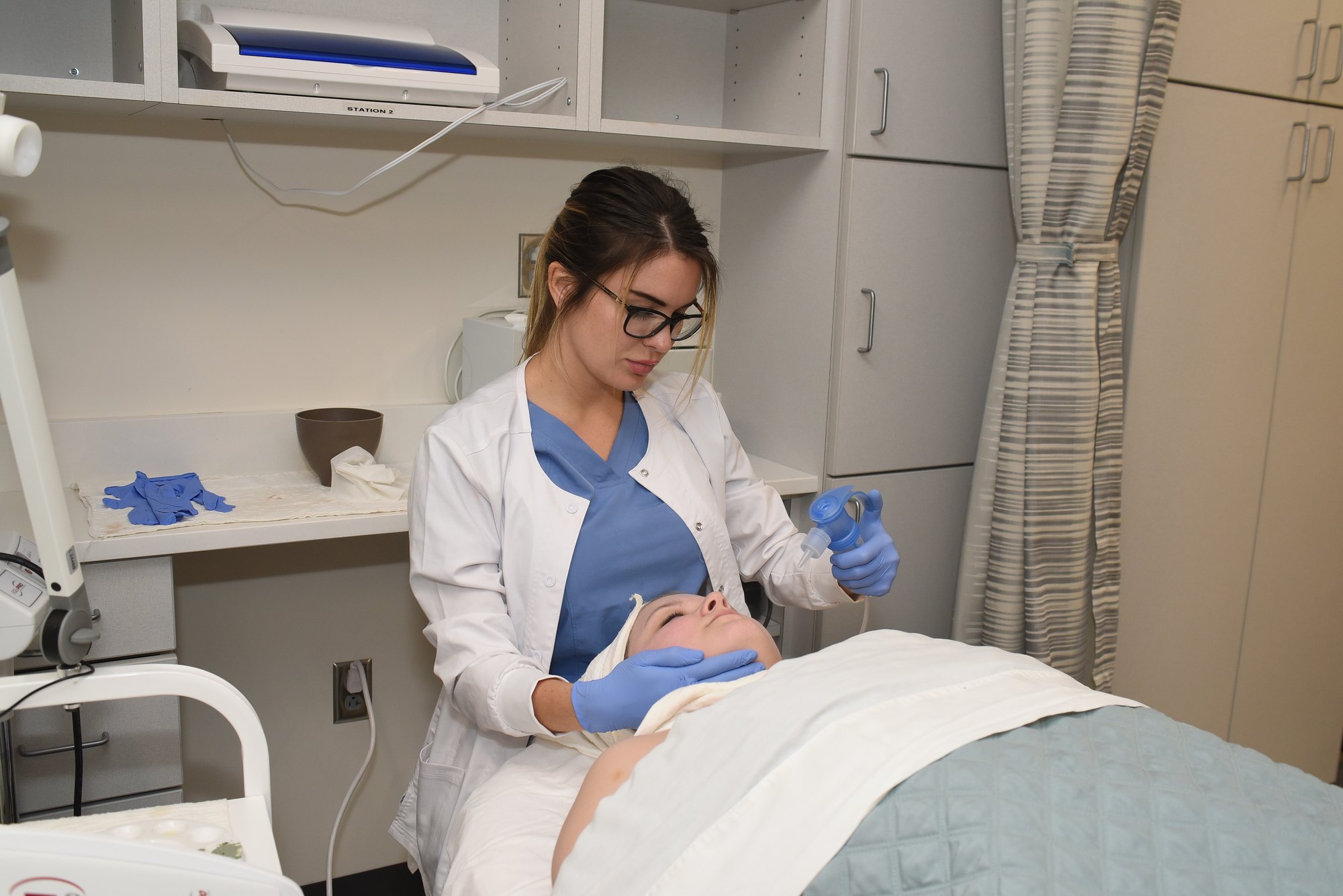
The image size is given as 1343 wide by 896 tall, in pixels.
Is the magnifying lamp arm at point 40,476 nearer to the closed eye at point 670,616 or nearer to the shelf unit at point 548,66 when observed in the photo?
the shelf unit at point 548,66

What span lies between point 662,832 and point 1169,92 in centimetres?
181

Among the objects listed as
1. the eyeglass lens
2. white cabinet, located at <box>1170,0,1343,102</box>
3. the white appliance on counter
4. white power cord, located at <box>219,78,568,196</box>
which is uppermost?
white cabinet, located at <box>1170,0,1343,102</box>

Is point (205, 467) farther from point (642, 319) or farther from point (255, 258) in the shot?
point (642, 319)

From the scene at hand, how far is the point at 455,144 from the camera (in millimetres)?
2014

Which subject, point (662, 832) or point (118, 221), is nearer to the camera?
point (662, 832)

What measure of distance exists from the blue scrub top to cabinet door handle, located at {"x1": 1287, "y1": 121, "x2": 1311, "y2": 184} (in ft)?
5.49

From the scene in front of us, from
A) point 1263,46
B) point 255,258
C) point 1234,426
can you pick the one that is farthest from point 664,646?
point 1263,46

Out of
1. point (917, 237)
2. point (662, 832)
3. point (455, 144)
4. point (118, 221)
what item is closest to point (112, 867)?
point (662, 832)

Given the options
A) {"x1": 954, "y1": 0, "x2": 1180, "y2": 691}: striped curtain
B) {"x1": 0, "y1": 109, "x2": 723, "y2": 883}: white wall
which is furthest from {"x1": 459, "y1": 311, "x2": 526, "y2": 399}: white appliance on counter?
{"x1": 954, "y1": 0, "x2": 1180, "y2": 691}: striped curtain

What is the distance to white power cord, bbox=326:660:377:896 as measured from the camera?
6.75 feet

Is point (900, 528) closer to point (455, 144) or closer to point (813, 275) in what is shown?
point (813, 275)

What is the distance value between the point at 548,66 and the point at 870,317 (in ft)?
2.40

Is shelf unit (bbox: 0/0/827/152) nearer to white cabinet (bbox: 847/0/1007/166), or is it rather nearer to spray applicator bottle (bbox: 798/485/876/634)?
white cabinet (bbox: 847/0/1007/166)

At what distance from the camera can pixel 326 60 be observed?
1555 mm
